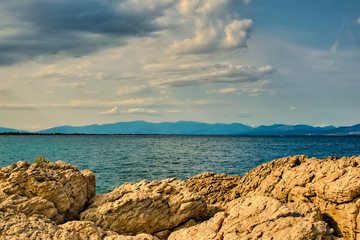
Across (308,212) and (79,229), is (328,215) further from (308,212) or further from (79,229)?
(79,229)

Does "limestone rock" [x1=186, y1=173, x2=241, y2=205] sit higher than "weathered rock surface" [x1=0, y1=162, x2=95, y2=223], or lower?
lower

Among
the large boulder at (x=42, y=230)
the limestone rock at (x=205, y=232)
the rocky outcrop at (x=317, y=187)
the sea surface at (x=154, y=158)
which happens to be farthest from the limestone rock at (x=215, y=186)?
the sea surface at (x=154, y=158)

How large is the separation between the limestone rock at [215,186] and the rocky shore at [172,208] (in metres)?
2.29

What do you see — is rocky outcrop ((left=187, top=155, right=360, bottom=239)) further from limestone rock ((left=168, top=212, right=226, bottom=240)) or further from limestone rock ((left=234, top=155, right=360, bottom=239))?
limestone rock ((left=168, top=212, right=226, bottom=240))

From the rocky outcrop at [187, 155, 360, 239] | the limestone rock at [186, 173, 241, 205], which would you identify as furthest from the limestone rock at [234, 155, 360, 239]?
the limestone rock at [186, 173, 241, 205]

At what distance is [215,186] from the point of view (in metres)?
16.7

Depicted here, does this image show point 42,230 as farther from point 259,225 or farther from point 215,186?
point 215,186

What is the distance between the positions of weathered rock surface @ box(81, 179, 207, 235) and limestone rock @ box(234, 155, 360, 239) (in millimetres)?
3662

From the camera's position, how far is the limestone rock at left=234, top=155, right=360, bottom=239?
10594 mm

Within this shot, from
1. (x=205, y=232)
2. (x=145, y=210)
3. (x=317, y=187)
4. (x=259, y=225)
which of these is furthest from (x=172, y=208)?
(x=317, y=187)

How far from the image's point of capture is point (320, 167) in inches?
501

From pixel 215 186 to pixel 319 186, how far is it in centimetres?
619

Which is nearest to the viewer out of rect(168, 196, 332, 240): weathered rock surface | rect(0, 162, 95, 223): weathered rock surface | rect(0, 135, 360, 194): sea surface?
rect(168, 196, 332, 240): weathered rock surface

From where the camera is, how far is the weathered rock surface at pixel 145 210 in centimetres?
1059
